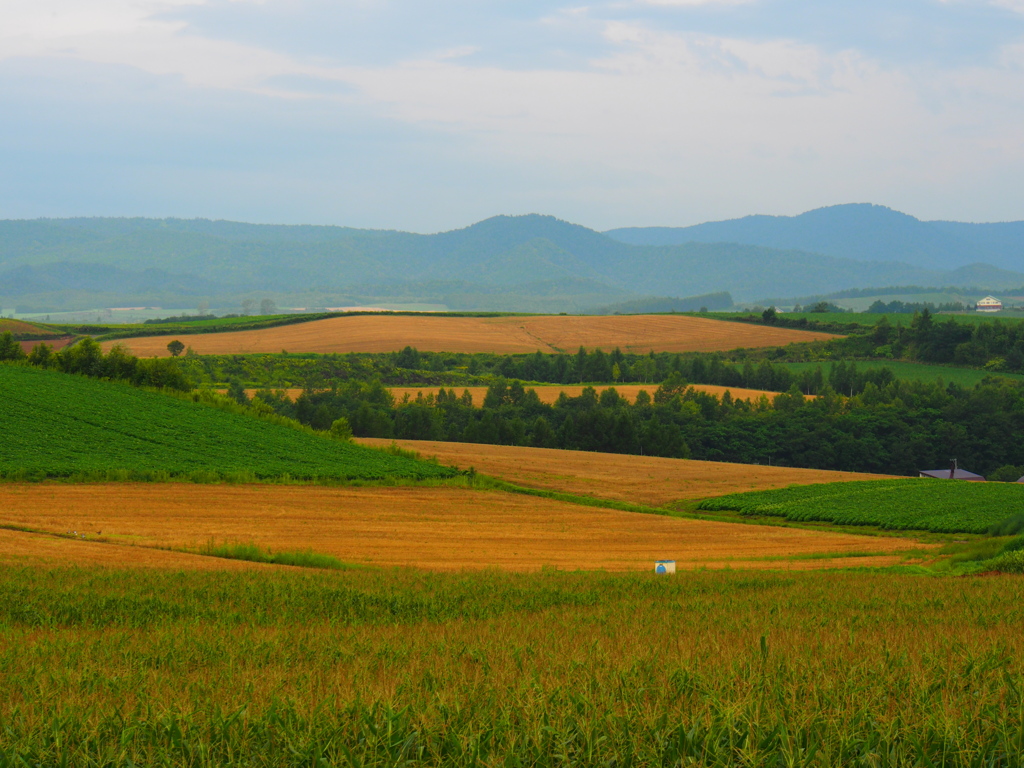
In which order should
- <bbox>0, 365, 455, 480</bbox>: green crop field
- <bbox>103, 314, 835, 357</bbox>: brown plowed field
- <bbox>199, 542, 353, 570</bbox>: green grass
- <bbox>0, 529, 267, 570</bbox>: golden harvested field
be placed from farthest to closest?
1. <bbox>103, 314, 835, 357</bbox>: brown plowed field
2. <bbox>0, 365, 455, 480</bbox>: green crop field
3. <bbox>199, 542, 353, 570</bbox>: green grass
4. <bbox>0, 529, 267, 570</bbox>: golden harvested field

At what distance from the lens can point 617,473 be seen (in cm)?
6009

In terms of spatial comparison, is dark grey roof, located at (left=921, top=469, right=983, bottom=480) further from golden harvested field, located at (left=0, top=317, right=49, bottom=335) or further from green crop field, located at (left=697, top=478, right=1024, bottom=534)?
golden harvested field, located at (left=0, top=317, right=49, bottom=335)

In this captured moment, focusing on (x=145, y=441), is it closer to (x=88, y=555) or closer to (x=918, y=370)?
(x=88, y=555)

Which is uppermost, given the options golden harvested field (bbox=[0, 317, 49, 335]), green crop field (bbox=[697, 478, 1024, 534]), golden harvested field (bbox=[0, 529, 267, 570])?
golden harvested field (bbox=[0, 317, 49, 335])

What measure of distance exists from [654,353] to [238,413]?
279 feet

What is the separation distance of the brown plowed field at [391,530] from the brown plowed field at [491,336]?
81.7 meters

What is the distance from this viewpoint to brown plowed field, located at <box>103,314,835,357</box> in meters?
125

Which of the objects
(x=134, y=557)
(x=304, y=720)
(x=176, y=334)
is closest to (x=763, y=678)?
(x=304, y=720)

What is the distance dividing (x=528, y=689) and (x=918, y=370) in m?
131

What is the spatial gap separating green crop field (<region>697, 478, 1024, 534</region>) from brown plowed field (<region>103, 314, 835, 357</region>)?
80.4 metres

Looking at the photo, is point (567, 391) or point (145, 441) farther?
point (567, 391)

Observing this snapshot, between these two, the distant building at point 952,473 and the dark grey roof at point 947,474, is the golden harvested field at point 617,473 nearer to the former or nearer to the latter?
the distant building at point 952,473

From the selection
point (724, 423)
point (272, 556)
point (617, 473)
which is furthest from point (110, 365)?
point (724, 423)

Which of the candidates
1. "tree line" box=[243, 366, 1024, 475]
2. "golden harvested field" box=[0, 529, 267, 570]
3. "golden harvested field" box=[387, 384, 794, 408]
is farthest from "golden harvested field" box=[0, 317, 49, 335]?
"golden harvested field" box=[0, 529, 267, 570]
